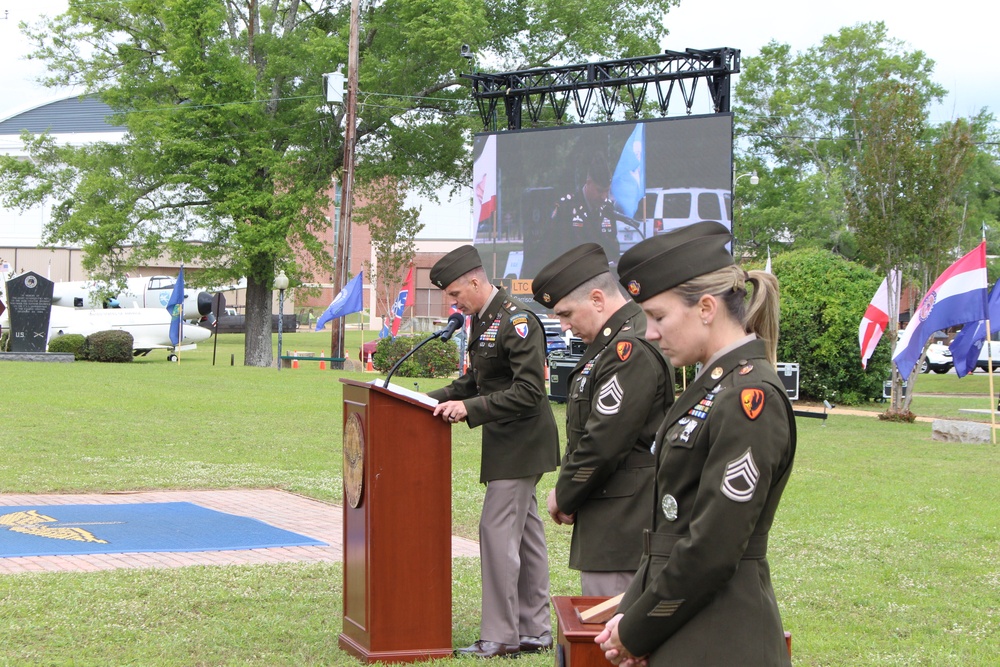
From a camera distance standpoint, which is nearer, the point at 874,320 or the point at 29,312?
the point at 874,320

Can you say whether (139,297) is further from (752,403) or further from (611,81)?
(752,403)

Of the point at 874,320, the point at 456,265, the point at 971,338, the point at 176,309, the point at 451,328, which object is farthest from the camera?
the point at 176,309

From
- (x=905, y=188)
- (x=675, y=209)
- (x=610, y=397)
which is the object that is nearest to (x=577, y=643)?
(x=610, y=397)

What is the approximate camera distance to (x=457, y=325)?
4.96m

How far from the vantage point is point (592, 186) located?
23.7m

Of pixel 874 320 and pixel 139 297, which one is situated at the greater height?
pixel 139 297

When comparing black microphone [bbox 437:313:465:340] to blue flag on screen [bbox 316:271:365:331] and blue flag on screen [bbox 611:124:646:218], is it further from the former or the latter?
blue flag on screen [bbox 316:271:365:331]

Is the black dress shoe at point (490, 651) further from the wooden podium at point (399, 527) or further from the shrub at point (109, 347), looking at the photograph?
the shrub at point (109, 347)

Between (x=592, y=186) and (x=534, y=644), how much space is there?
1896 cm

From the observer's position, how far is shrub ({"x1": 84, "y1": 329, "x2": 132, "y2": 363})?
31.6 metres

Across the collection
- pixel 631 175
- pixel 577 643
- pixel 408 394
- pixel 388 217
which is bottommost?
pixel 577 643

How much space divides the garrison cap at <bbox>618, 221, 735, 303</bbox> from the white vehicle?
19.5m

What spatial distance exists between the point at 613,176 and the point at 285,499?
14.8m

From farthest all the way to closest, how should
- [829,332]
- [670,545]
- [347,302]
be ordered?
[347,302] → [829,332] → [670,545]
